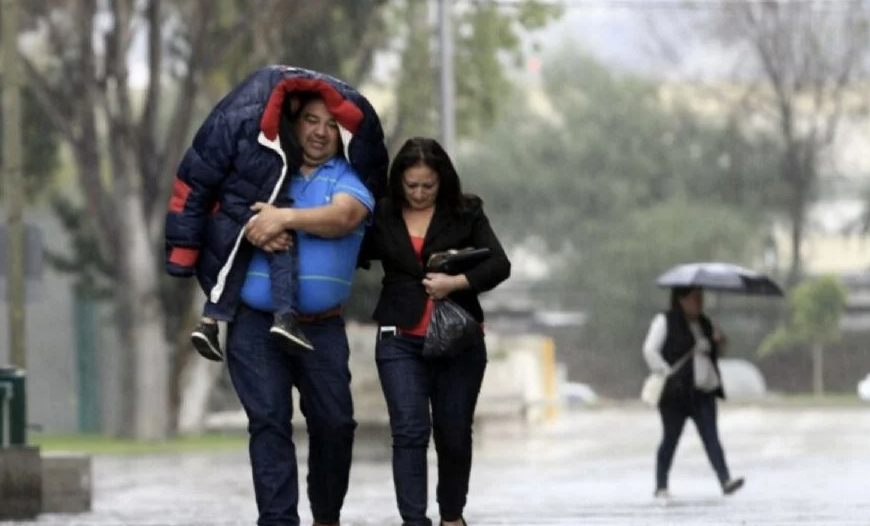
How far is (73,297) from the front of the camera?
165 ft

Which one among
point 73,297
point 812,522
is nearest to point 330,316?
point 812,522

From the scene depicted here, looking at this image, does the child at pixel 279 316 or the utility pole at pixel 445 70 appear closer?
the child at pixel 279 316

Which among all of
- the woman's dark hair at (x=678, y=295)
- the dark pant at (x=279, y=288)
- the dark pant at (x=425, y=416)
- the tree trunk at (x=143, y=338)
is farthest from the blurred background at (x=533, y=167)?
the dark pant at (x=279, y=288)

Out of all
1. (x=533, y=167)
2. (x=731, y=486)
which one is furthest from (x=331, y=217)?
(x=533, y=167)

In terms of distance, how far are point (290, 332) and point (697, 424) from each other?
8.72 meters

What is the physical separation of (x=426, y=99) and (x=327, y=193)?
101ft

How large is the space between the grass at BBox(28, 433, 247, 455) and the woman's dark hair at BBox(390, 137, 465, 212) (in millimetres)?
21682

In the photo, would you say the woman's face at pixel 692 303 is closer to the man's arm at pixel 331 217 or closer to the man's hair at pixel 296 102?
the man's arm at pixel 331 217

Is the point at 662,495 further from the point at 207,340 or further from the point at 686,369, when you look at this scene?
the point at 207,340

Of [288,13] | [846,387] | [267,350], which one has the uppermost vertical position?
[288,13]

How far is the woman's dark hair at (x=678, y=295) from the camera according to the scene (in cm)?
1850

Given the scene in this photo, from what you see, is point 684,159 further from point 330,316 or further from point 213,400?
point 330,316

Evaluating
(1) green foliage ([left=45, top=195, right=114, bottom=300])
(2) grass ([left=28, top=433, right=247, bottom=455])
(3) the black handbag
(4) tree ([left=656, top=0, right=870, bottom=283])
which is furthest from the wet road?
(4) tree ([left=656, top=0, right=870, bottom=283])

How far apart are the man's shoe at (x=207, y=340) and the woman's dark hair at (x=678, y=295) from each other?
8029 mm
